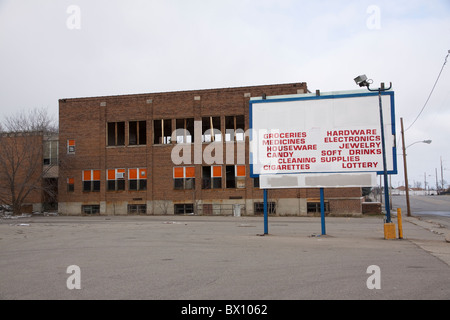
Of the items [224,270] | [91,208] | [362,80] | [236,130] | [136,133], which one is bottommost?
[224,270]

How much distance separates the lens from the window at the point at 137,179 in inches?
1565

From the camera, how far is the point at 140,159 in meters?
39.9

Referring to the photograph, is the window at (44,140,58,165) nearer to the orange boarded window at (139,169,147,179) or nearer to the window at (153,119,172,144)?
the orange boarded window at (139,169,147,179)

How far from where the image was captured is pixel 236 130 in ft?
127

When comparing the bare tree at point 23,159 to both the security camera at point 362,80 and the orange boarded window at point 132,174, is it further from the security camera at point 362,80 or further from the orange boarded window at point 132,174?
the security camera at point 362,80

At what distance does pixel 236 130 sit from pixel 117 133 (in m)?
11.3

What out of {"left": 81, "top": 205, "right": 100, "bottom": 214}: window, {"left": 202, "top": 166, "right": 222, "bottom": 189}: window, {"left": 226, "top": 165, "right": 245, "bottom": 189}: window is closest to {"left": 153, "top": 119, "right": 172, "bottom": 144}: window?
{"left": 202, "top": 166, "right": 222, "bottom": 189}: window

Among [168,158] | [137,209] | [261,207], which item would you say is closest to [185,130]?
[168,158]

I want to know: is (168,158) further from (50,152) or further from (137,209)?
(50,152)

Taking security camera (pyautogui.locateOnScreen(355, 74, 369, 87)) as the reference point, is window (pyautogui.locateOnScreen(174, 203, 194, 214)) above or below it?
below

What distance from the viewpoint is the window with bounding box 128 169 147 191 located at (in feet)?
130

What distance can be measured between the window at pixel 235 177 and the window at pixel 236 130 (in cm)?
253

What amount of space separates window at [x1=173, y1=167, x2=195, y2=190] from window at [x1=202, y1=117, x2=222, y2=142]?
120 inches

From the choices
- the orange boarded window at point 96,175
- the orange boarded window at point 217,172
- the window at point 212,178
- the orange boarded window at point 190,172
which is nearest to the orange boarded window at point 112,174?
the orange boarded window at point 96,175
